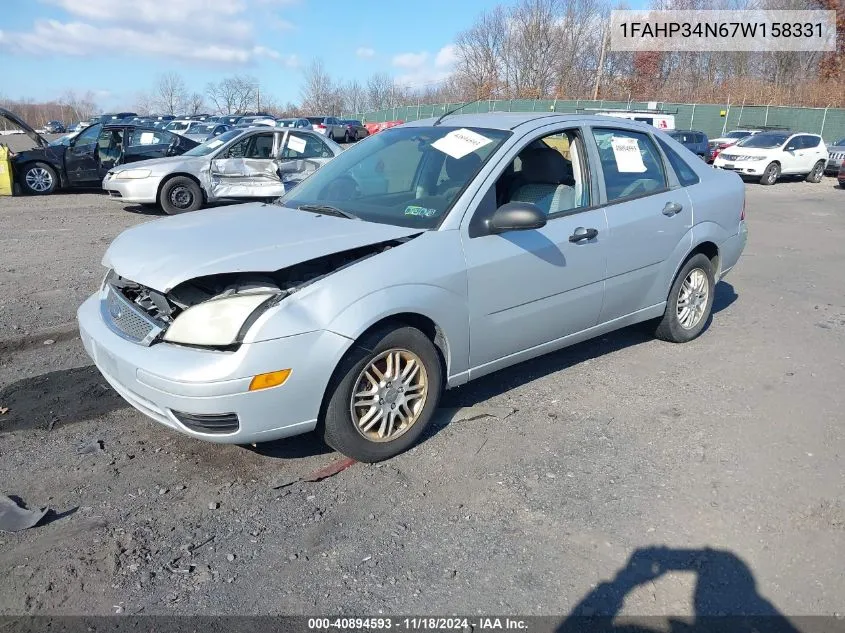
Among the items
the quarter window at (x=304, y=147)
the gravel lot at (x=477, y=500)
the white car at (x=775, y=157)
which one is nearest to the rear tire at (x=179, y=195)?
the quarter window at (x=304, y=147)

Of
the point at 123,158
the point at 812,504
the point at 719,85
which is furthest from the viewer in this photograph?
the point at 719,85

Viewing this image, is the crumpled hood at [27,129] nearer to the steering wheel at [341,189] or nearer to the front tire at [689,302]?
the steering wheel at [341,189]

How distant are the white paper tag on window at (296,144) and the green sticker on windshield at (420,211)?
340 inches

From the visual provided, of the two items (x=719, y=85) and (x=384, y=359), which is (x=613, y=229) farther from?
(x=719, y=85)

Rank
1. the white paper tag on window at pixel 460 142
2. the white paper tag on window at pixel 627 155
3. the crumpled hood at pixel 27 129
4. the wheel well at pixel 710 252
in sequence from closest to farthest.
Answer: the white paper tag on window at pixel 460 142
the white paper tag on window at pixel 627 155
the wheel well at pixel 710 252
the crumpled hood at pixel 27 129

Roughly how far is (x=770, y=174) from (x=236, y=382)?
21.6 metres

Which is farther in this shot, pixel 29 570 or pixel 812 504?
pixel 812 504

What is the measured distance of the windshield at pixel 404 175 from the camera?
3.85 metres

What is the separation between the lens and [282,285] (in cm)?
341

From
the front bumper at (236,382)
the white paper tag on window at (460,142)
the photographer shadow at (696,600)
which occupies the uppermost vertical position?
the white paper tag on window at (460,142)

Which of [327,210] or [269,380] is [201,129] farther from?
[269,380]

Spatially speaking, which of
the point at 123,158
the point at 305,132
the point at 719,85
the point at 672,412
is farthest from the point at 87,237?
the point at 719,85

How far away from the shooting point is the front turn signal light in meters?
3.02

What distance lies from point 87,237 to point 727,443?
891 centimetres
